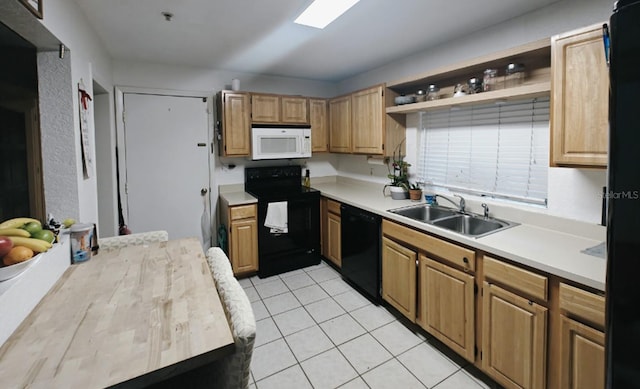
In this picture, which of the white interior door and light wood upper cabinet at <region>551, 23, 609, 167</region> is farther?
the white interior door

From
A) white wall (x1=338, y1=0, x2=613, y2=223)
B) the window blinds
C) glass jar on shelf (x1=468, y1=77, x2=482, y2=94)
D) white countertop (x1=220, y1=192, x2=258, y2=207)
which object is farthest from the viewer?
white countertop (x1=220, y1=192, x2=258, y2=207)

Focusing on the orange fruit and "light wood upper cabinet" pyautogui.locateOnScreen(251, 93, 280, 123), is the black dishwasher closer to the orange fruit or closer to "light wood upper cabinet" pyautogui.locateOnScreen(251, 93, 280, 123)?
Result: "light wood upper cabinet" pyautogui.locateOnScreen(251, 93, 280, 123)

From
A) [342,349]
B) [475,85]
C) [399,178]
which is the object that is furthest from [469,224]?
[342,349]

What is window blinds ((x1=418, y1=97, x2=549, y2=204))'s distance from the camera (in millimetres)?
2168

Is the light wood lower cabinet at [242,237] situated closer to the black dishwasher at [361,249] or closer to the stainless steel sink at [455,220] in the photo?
A: the black dishwasher at [361,249]

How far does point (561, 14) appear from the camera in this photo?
6.46ft

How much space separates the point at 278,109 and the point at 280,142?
388mm

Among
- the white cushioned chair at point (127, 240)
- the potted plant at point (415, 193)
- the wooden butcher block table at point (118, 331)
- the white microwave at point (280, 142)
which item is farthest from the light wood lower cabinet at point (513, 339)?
the white microwave at point (280, 142)

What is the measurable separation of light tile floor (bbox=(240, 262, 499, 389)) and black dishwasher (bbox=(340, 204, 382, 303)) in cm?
16

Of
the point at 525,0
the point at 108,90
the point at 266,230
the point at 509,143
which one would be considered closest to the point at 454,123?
the point at 509,143

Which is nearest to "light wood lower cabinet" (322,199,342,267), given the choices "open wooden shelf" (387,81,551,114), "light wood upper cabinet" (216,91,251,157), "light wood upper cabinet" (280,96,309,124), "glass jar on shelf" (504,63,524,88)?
"light wood upper cabinet" (280,96,309,124)

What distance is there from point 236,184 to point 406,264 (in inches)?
92.1

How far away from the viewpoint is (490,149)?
2.50 metres

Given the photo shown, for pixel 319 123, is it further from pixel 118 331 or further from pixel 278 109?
pixel 118 331
